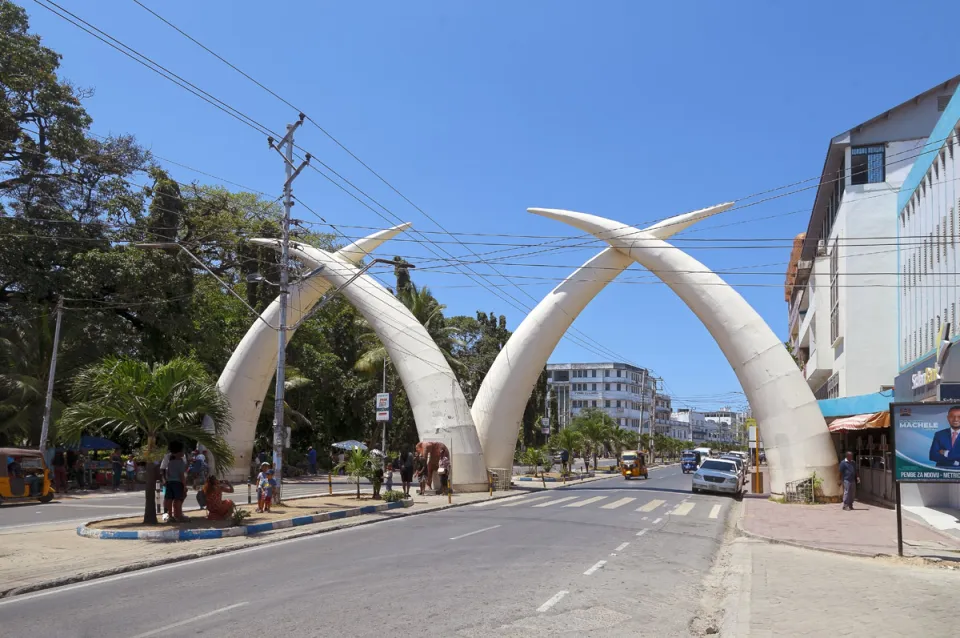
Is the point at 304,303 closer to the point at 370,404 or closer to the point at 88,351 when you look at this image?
the point at 88,351

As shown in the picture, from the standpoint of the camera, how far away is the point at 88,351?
108 ft

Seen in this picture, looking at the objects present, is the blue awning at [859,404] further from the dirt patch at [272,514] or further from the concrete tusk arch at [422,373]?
the dirt patch at [272,514]

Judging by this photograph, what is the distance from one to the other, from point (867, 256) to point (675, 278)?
350 inches

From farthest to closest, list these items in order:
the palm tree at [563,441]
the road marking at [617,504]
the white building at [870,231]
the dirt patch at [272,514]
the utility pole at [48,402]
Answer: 1. the palm tree at [563,441]
2. the white building at [870,231]
3. the utility pole at [48,402]
4. the road marking at [617,504]
5. the dirt patch at [272,514]

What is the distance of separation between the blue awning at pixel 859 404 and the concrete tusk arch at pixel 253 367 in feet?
61.5

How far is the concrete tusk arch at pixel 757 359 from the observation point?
89.9 ft

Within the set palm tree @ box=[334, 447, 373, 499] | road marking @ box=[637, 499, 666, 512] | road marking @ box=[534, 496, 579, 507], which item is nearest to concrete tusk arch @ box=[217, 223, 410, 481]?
palm tree @ box=[334, 447, 373, 499]

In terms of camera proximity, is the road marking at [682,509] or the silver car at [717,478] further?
the silver car at [717,478]

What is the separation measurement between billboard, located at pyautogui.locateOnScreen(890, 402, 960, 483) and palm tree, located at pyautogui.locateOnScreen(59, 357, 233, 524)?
13165 mm

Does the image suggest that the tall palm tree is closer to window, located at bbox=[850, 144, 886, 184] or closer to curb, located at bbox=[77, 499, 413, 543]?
window, located at bbox=[850, 144, 886, 184]

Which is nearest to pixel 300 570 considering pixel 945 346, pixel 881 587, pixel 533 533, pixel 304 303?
pixel 533 533

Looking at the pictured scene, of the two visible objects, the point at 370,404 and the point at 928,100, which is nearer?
the point at 928,100

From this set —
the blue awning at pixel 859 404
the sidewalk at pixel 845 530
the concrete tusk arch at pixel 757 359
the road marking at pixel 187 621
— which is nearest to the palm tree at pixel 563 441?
the blue awning at pixel 859 404

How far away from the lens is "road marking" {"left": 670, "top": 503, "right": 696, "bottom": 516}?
22.3 meters
